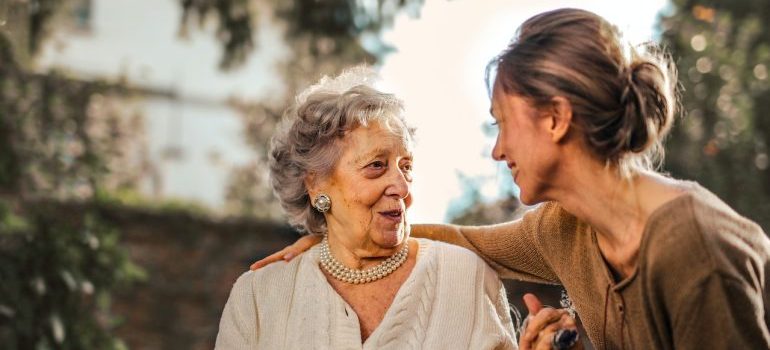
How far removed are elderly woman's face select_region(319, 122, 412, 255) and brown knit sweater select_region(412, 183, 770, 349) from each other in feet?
1.81

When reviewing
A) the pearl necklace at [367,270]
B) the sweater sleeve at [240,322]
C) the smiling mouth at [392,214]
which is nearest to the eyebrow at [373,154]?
the smiling mouth at [392,214]

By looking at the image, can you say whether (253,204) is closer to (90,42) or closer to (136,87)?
(136,87)

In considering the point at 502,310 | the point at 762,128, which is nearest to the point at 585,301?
the point at 502,310

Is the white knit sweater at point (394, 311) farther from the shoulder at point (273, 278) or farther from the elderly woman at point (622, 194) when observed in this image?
the elderly woman at point (622, 194)

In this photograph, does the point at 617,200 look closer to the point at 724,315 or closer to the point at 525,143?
the point at 525,143

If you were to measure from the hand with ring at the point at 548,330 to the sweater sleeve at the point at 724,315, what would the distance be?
0.32 meters

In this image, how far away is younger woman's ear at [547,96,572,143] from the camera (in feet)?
8.20

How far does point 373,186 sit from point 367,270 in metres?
0.26

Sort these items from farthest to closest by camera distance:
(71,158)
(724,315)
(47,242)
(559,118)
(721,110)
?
(721,110), (71,158), (47,242), (559,118), (724,315)

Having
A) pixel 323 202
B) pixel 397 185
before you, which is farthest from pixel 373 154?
pixel 323 202

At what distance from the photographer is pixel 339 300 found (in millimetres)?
3088

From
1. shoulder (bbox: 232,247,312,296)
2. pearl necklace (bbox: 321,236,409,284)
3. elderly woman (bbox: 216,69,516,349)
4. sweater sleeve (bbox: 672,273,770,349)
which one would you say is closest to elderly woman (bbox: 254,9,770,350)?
sweater sleeve (bbox: 672,273,770,349)

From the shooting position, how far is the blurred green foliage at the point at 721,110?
7.28 metres

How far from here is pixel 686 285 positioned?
237 centimetres
